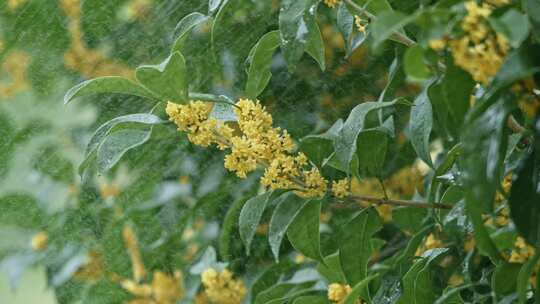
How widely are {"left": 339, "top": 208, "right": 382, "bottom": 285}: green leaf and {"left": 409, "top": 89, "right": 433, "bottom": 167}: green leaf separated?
117mm

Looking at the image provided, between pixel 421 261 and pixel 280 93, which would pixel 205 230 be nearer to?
pixel 280 93

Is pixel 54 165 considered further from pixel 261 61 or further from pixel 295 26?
pixel 295 26

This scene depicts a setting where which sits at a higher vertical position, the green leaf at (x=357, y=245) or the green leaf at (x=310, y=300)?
the green leaf at (x=357, y=245)

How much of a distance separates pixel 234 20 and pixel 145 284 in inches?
18.0

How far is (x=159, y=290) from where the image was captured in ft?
5.30

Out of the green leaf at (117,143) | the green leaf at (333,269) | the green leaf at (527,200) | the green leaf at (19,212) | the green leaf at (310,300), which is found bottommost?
the green leaf at (19,212)

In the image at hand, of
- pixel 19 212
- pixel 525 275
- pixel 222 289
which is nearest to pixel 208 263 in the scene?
pixel 222 289

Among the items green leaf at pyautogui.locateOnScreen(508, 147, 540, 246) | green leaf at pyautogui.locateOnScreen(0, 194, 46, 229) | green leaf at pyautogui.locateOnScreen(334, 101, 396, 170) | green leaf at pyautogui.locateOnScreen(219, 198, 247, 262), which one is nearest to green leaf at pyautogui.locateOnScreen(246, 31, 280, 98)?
green leaf at pyautogui.locateOnScreen(334, 101, 396, 170)

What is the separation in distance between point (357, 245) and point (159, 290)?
75 centimetres

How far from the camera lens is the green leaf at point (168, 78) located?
80 centimetres

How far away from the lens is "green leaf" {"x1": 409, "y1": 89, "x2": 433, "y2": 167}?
82cm

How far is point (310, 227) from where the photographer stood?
2.97 ft

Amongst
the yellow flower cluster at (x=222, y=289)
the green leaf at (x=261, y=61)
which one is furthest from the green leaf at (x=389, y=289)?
A: the yellow flower cluster at (x=222, y=289)

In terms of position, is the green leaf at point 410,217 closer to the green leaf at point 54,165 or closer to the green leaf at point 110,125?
the green leaf at point 110,125
